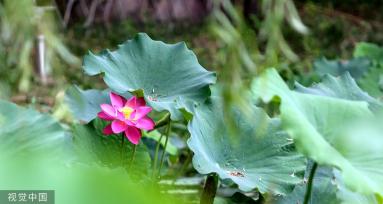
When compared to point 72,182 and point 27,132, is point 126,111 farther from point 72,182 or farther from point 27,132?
point 72,182

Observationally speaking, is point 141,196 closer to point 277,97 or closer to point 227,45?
point 227,45

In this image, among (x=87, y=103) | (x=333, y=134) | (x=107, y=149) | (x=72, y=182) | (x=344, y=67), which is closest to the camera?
(x=72, y=182)

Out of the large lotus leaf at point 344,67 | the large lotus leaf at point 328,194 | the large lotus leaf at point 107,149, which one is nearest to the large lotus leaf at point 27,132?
the large lotus leaf at point 107,149

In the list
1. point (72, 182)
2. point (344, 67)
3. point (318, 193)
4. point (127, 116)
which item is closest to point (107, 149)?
point (127, 116)

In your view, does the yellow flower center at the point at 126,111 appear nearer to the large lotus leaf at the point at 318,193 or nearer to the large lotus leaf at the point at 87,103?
the large lotus leaf at the point at 87,103

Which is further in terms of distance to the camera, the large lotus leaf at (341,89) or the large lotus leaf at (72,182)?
the large lotus leaf at (341,89)

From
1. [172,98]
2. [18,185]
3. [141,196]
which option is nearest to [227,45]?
[141,196]
